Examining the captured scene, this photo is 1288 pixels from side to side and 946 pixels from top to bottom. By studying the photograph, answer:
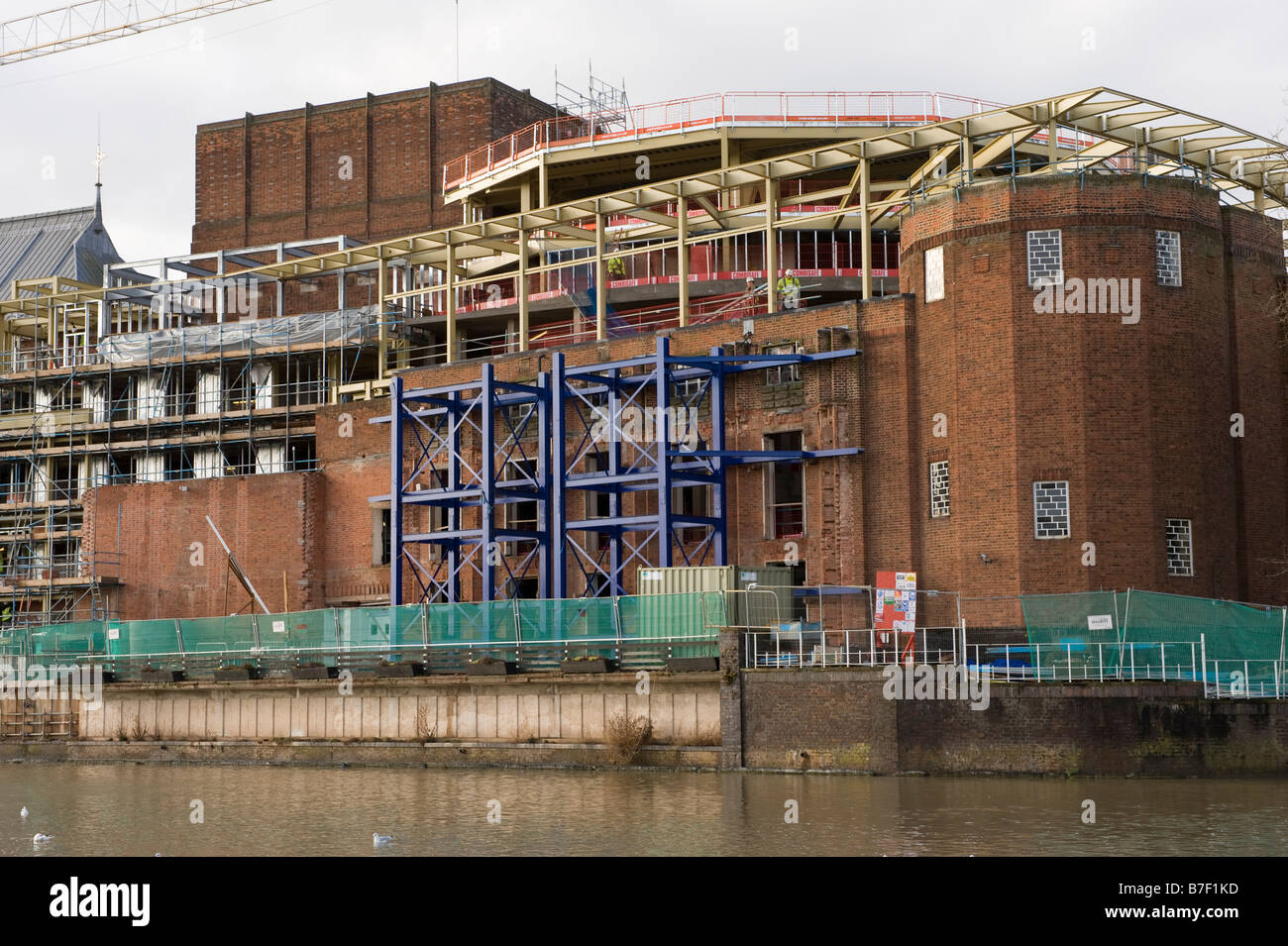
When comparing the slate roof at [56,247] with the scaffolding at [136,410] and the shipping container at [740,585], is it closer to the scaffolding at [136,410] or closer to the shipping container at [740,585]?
the scaffolding at [136,410]

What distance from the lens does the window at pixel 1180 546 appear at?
38031 mm

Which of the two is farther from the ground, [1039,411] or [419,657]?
[1039,411]

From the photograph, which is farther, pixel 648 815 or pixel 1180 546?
pixel 1180 546

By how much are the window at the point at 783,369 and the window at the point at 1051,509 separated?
771 cm

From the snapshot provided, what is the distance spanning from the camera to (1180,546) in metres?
38.2

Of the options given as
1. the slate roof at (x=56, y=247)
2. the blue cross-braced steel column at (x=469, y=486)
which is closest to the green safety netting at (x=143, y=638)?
the blue cross-braced steel column at (x=469, y=486)

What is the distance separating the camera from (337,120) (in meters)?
77.0

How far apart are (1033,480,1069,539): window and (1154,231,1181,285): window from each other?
564 cm

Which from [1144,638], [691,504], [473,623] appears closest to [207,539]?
[691,504]

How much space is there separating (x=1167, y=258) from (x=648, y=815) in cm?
2112

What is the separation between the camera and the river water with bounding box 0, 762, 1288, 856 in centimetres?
2180

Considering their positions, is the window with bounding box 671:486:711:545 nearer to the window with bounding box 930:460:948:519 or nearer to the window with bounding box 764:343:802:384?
the window with bounding box 764:343:802:384

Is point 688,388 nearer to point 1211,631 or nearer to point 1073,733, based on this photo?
point 1211,631
